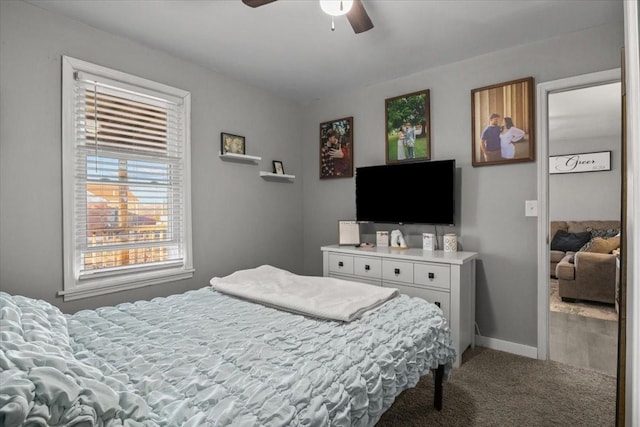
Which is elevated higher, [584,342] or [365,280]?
[365,280]

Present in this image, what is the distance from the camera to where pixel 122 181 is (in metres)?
2.65

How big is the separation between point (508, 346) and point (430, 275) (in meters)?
0.96

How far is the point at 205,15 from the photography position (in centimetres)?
234

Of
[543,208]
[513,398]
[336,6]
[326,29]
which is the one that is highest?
[326,29]

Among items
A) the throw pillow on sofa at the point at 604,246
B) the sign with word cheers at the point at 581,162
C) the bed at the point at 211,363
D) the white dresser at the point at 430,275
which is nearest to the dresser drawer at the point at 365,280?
the white dresser at the point at 430,275

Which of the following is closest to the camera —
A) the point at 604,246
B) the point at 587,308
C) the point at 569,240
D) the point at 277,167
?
the point at 277,167

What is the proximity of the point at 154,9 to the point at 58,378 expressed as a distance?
91.7 inches

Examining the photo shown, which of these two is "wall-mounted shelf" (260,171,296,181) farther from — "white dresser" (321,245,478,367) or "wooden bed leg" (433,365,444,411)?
"wooden bed leg" (433,365,444,411)

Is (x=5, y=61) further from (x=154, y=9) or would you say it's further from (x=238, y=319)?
(x=238, y=319)

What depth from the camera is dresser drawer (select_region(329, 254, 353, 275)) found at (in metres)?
3.24

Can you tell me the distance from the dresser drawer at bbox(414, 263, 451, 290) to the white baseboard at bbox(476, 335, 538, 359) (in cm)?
80

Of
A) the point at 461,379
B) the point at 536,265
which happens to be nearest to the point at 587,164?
the point at 536,265

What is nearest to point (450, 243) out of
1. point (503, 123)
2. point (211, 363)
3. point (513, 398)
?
point (503, 123)

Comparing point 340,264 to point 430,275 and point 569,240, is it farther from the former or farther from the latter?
point 569,240
